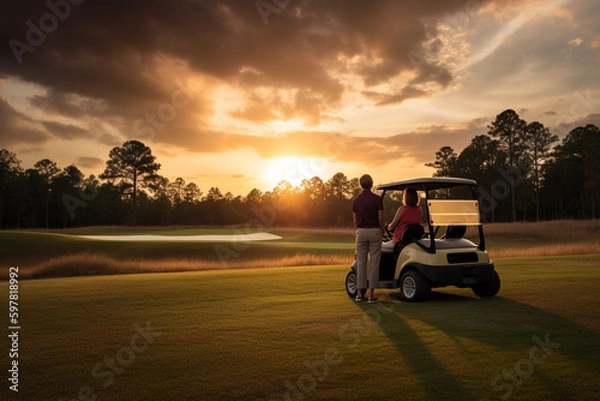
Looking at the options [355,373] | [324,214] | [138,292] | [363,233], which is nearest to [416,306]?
[363,233]

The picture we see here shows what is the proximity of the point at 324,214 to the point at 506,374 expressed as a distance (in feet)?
329

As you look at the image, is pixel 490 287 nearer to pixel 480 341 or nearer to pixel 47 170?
pixel 480 341

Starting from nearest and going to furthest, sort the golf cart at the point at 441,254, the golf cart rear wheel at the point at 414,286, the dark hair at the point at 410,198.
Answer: the golf cart at the point at 441,254
the golf cart rear wheel at the point at 414,286
the dark hair at the point at 410,198

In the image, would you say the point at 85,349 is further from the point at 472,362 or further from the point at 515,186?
the point at 515,186

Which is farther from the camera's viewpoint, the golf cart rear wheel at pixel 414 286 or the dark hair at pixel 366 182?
the dark hair at pixel 366 182

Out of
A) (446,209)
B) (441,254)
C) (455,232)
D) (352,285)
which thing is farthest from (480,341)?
(352,285)

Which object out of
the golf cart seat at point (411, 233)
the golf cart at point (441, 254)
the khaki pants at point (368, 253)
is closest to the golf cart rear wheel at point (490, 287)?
the golf cart at point (441, 254)

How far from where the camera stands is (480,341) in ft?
20.3

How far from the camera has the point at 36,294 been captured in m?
11.8

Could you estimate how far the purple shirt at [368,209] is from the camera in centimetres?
948

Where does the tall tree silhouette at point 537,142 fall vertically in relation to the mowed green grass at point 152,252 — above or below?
above

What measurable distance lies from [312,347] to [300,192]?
10943cm

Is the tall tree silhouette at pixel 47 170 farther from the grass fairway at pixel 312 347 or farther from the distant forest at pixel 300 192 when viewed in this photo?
the grass fairway at pixel 312 347

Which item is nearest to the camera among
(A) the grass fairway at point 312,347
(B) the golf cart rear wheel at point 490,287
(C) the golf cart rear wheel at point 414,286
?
(A) the grass fairway at point 312,347
